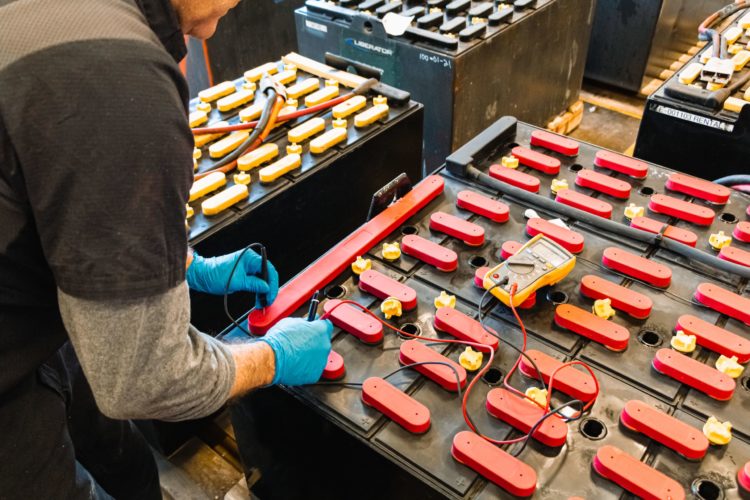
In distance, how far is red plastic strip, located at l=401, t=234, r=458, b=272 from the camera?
4.29 ft

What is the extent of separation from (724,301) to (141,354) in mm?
1051

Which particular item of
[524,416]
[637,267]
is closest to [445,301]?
[524,416]

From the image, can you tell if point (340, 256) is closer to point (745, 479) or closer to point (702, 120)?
point (745, 479)

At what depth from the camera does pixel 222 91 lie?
1961mm

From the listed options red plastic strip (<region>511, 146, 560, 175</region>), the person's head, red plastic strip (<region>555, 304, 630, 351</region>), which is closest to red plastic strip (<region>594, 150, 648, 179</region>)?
red plastic strip (<region>511, 146, 560, 175</region>)

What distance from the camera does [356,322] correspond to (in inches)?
46.5

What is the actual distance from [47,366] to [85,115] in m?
0.57

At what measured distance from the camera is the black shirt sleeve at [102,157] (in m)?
0.68

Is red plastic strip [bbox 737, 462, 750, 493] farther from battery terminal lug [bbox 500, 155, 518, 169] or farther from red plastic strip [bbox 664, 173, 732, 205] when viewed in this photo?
battery terminal lug [bbox 500, 155, 518, 169]

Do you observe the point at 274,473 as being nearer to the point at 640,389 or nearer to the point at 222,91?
the point at 640,389

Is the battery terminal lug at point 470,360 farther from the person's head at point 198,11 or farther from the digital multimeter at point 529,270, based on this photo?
the person's head at point 198,11

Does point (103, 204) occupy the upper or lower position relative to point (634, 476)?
upper

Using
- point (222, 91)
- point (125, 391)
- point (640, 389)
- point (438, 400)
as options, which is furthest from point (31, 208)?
point (222, 91)

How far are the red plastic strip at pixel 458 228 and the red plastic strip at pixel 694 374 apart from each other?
0.44 m
